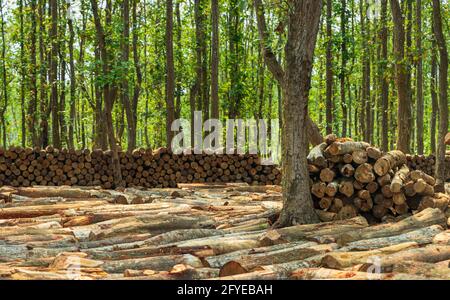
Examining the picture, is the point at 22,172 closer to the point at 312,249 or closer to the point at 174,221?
the point at 174,221

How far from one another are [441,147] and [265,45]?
573 centimetres

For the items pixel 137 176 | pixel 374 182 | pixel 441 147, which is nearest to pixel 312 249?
A: pixel 374 182

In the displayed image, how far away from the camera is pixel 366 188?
27.3ft

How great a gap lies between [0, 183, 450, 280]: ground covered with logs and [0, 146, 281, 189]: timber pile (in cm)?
557

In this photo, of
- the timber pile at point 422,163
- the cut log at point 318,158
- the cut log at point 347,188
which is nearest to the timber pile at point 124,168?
the timber pile at point 422,163

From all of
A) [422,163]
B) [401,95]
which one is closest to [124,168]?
[401,95]

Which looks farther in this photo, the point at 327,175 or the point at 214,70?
the point at 214,70

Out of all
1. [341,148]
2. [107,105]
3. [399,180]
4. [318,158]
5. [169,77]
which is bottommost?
[399,180]

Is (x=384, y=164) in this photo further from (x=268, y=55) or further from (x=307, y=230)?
(x=268, y=55)

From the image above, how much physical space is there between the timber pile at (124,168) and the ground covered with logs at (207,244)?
5.57 metres

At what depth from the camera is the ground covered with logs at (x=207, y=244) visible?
5.22 m

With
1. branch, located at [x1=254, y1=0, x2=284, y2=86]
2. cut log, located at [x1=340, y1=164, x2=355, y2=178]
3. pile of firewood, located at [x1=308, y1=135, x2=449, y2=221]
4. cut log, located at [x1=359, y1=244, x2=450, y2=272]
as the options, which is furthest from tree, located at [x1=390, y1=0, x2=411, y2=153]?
cut log, located at [x1=359, y1=244, x2=450, y2=272]

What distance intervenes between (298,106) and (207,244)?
2563 millimetres
